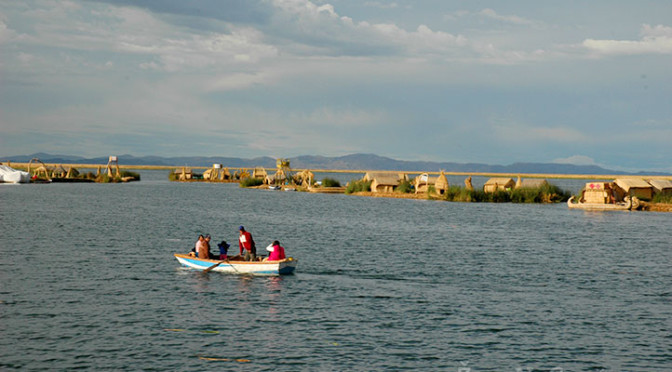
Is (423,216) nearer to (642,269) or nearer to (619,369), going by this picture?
(642,269)

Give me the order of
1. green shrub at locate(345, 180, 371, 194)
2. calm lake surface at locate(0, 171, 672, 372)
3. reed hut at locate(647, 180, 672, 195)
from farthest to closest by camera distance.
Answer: green shrub at locate(345, 180, 371, 194)
reed hut at locate(647, 180, 672, 195)
calm lake surface at locate(0, 171, 672, 372)

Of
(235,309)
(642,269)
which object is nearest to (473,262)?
(642,269)

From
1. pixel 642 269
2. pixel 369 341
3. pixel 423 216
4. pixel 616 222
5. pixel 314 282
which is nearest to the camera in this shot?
pixel 369 341

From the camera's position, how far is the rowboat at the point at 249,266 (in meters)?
31.6

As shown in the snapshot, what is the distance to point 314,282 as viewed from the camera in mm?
30812

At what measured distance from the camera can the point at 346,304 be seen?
26.2 metres

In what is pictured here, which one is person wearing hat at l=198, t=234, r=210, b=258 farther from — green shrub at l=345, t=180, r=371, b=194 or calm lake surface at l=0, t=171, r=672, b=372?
green shrub at l=345, t=180, r=371, b=194

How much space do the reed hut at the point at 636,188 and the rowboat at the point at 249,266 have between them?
62723mm

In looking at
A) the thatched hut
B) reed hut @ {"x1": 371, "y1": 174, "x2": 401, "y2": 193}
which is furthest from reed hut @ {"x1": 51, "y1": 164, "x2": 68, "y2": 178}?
reed hut @ {"x1": 371, "y1": 174, "x2": 401, "y2": 193}

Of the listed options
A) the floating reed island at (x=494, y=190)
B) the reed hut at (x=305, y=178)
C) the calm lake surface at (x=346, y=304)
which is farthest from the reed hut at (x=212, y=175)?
→ the calm lake surface at (x=346, y=304)

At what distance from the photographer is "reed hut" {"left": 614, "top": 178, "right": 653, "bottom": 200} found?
8225 centimetres

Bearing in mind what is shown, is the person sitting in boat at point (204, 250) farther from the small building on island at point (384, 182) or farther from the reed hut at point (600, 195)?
the small building on island at point (384, 182)

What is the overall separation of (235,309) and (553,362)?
458 inches

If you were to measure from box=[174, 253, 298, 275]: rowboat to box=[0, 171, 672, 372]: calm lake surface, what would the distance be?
45cm
